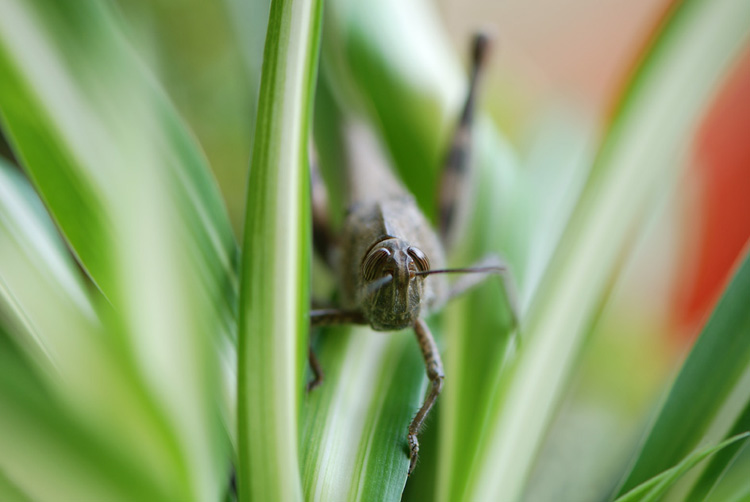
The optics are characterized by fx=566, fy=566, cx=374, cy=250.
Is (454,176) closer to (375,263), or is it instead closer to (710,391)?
(375,263)

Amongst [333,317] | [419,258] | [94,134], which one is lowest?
[333,317]

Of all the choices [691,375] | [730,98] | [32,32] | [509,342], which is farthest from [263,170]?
[730,98]

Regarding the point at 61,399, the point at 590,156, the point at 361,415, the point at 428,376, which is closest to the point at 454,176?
the point at 590,156

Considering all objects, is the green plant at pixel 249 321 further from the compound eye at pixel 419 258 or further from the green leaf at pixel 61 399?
the compound eye at pixel 419 258

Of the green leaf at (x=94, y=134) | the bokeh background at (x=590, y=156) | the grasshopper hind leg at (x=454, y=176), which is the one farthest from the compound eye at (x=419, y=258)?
the grasshopper hind leg at (x=454, y=176)

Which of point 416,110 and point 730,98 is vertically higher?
point 730,98

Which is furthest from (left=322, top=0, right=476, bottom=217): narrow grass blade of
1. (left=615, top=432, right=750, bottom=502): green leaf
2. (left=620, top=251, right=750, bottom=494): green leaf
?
(left=615, top=432, right=750, bottom=502): green leaf

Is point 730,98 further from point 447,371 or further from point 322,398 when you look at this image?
point 322,398
